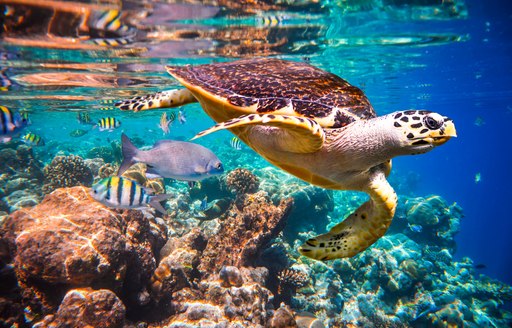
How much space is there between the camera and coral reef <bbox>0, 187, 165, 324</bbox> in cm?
361

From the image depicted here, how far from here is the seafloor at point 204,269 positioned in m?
3.67

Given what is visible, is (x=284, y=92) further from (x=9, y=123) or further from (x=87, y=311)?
(x=9, y=123)

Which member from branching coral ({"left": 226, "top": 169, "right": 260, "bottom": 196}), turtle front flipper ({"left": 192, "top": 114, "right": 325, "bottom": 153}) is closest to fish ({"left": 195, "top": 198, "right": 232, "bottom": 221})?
branching coral ({"left": 226, "top": 169, "right": 260, "bottom": 196})

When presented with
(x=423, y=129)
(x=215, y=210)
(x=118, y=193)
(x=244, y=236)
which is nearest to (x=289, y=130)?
(x=423, y=129)

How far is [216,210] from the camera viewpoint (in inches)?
327

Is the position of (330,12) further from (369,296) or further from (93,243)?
(93,243)

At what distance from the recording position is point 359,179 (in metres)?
3.04

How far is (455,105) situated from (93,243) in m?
42.0

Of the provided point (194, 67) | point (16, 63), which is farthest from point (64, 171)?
point (194, 67)

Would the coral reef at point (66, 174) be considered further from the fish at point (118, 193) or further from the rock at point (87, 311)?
the rock at point (87, 311)

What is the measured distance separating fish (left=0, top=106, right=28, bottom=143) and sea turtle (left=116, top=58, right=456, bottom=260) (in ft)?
14.3

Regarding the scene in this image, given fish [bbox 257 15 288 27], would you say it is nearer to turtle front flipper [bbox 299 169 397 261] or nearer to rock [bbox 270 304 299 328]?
turtle front flipper [bbox 299 169 397 261]

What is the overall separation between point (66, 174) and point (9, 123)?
5217mm

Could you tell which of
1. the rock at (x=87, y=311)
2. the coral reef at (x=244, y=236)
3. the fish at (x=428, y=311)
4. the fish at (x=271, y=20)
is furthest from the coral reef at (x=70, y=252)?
the fish at (x=271, y=20)
